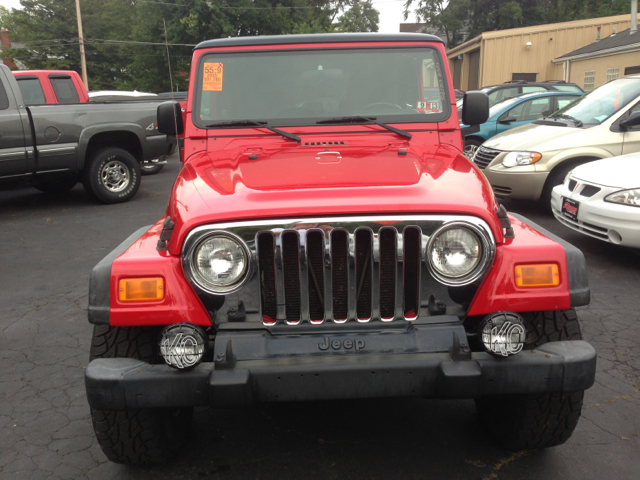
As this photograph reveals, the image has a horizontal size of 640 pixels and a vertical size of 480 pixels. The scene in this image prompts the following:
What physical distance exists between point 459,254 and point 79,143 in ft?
A: 26.2

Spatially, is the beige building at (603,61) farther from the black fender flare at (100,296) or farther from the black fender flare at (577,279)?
the black fender flare at (100,296)

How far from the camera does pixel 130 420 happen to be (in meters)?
2.54

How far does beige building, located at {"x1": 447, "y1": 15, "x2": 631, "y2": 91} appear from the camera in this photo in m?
30.3

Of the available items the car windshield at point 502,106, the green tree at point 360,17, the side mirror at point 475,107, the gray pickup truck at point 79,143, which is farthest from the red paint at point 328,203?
the green tree at point 360,17

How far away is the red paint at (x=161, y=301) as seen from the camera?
91.8 inches

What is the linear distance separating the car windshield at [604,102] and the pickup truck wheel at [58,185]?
7.96m

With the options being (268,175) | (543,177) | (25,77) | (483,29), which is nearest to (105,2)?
(483,29)

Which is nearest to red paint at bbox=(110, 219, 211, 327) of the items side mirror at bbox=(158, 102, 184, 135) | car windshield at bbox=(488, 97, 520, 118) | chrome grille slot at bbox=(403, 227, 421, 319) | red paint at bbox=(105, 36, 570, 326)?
red paint at bbox=(105, 36, 570, 326)

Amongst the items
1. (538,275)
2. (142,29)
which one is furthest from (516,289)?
(142,29)

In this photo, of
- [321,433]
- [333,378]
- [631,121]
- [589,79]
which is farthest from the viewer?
[589,79]

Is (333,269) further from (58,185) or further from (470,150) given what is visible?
(470,150)

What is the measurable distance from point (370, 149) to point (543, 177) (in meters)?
5.17

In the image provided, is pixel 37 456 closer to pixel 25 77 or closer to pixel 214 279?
pixel 214 279

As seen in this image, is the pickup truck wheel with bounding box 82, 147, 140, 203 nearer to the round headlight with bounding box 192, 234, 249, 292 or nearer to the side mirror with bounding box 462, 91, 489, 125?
the side mirror with bounding box 462, 91, 489, 125
